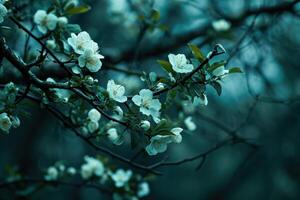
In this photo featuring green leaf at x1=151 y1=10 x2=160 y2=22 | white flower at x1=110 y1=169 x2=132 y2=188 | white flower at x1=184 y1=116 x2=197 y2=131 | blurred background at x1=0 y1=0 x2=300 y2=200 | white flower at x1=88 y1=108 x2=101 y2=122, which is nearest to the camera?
white flower at x1=88 y1=108 x2=101 y2=122

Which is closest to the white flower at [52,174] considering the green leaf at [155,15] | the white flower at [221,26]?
the green leaf at [155,15]

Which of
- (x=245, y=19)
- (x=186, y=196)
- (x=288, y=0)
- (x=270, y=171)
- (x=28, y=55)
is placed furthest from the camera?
(x=186, y=196)

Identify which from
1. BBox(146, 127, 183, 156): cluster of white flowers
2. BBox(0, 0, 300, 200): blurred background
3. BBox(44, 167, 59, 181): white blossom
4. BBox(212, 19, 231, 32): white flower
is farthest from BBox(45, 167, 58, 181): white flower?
BBox(212, 19, 231, 32): white flower

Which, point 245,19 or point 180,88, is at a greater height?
point 245,19

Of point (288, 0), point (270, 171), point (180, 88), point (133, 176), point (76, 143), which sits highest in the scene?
point (76, 143)

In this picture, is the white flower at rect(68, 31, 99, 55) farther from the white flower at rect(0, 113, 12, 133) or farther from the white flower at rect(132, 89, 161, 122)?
the white flower at rect(0, 113, 12, 133)

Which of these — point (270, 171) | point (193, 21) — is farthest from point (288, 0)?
point (270, 171)

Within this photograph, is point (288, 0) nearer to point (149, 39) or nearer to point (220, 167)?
point (149, 39)
